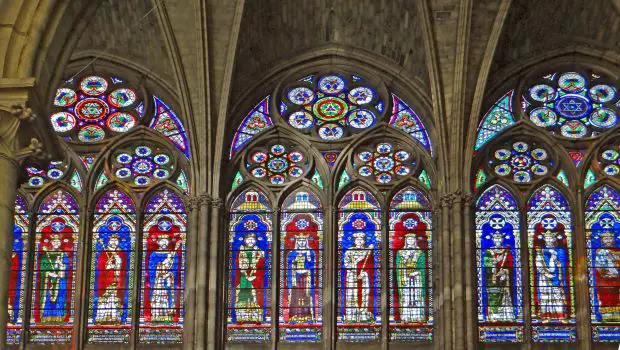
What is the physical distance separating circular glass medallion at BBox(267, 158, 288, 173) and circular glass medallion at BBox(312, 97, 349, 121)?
3.77 ft

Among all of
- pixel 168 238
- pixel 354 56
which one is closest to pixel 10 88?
pixel 168 238

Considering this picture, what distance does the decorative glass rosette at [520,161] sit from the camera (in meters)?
24.7

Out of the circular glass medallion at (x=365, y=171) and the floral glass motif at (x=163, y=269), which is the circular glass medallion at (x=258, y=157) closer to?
the floral glass motif at (x=163, y=269)

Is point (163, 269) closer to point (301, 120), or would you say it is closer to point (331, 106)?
point (301, 120)

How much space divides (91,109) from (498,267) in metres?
8.07

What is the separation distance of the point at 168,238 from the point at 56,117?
3297 mm

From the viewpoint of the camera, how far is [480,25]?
78.5 ft

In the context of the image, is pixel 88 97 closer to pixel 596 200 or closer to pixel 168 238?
pixel 168 238

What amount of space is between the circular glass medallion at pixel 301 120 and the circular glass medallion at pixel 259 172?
106 centimetres

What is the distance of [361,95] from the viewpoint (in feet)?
84.3

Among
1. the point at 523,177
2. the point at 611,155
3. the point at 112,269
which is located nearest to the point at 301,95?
the point at 523,177

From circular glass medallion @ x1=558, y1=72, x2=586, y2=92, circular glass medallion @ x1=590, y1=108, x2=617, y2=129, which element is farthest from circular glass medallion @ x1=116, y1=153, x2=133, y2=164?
circular glass medallion @ x1=590, y1=108, x2=617, y2=129

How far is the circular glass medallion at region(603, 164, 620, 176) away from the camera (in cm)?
2452

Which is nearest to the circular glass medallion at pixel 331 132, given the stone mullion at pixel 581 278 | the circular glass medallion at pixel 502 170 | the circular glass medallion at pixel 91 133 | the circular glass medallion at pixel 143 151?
the circular glass medallion at pixel 502 170
